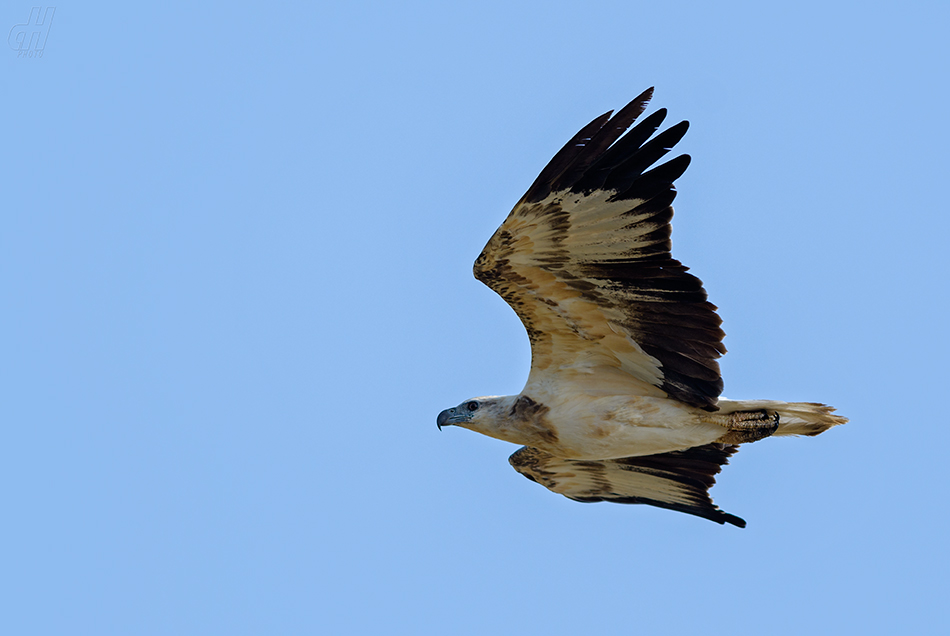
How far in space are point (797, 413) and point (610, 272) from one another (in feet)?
7.55

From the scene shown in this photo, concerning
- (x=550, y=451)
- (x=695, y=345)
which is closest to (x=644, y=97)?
(x=695, y=345)

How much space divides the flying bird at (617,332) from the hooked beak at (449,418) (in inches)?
0.7

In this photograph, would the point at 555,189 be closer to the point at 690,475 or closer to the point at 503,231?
the point at 503,231

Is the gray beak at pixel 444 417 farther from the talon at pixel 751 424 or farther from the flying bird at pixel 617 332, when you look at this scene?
the talon at pixel 751 424

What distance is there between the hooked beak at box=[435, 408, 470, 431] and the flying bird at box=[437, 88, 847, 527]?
Result: 2cm

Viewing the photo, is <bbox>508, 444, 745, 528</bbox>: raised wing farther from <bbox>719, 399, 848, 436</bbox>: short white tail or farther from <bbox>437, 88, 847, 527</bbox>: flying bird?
<bbox>719, 399, 848, 436</bbox>: short white tail

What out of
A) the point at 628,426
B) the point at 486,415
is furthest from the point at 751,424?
the point at 486,415

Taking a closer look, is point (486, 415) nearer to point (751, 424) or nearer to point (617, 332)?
point (617, 332)

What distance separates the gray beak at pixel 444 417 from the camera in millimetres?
10703

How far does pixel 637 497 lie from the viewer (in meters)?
11.5

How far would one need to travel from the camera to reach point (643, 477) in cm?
1134

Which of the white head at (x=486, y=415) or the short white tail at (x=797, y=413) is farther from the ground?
the white head at (x=486, y=415)

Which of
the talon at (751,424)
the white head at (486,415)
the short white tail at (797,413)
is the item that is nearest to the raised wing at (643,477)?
the talon at (751,424)

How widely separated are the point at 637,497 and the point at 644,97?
16.5 feet
